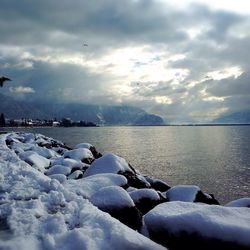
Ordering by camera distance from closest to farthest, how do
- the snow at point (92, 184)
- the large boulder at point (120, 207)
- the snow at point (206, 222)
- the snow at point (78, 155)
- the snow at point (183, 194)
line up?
the snow at point (206, 222)
the large boulder at point (120, 207)
the snow at point (92, 184)
the snow at point (183, 194)
the snow at point (78, 155)

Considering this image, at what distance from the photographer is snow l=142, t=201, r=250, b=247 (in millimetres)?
7047

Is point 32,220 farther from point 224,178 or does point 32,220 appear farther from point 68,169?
point 224,178

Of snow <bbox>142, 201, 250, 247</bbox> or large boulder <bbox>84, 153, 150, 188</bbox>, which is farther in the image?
large boulder <bbox>84, 153, 150, 188</bbox>

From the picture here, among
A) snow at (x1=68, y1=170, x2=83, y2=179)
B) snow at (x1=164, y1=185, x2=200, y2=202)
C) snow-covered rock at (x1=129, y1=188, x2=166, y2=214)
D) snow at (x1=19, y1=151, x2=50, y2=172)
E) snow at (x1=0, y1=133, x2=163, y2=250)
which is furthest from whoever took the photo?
snow at (x1=19, y1=151, x2=50, y2=172)

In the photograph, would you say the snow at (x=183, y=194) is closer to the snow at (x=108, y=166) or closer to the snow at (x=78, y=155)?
the snow at (x=108, y=166)

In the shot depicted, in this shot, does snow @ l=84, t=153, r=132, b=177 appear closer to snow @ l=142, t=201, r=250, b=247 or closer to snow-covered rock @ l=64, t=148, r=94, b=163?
snow-covered rock @ l=64, t=148, r=94, b=163

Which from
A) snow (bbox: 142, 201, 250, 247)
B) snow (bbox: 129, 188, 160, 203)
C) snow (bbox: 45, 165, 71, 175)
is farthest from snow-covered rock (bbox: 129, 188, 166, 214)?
snow (bbox: 45, 165, 71, 175)

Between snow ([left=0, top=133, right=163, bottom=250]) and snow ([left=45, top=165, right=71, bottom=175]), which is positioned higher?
snow ([left=0, top=133, right=163, bottom=250])

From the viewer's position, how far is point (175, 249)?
7566 millimetres

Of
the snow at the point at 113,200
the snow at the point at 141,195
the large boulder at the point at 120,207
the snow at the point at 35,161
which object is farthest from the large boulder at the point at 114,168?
the large boulder at the point at 120,207

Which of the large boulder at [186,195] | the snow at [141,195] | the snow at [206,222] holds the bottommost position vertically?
the large boulder at [186,195]

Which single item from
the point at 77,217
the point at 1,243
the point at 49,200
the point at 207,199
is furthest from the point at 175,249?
the point at 207,199

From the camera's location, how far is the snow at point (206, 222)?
7.05m

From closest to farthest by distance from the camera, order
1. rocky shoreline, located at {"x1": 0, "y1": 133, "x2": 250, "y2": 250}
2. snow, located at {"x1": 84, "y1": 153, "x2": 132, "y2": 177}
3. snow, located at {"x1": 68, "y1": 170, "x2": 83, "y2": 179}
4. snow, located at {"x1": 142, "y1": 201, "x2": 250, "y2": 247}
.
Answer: rocky shoreline, located at {"x1": 0, "y1": 133, "x2": 250, "y2": 250} < snow, located at {"x1": 142, "y1": 201, "x2": 250, "y2": 247} < snow, located at {"x1": 84, "y1": 153, "x2": 132, "y2": 177} < snow, located at {"x1": 68, "y1": 170, "x2": 83, "y2": 179}
